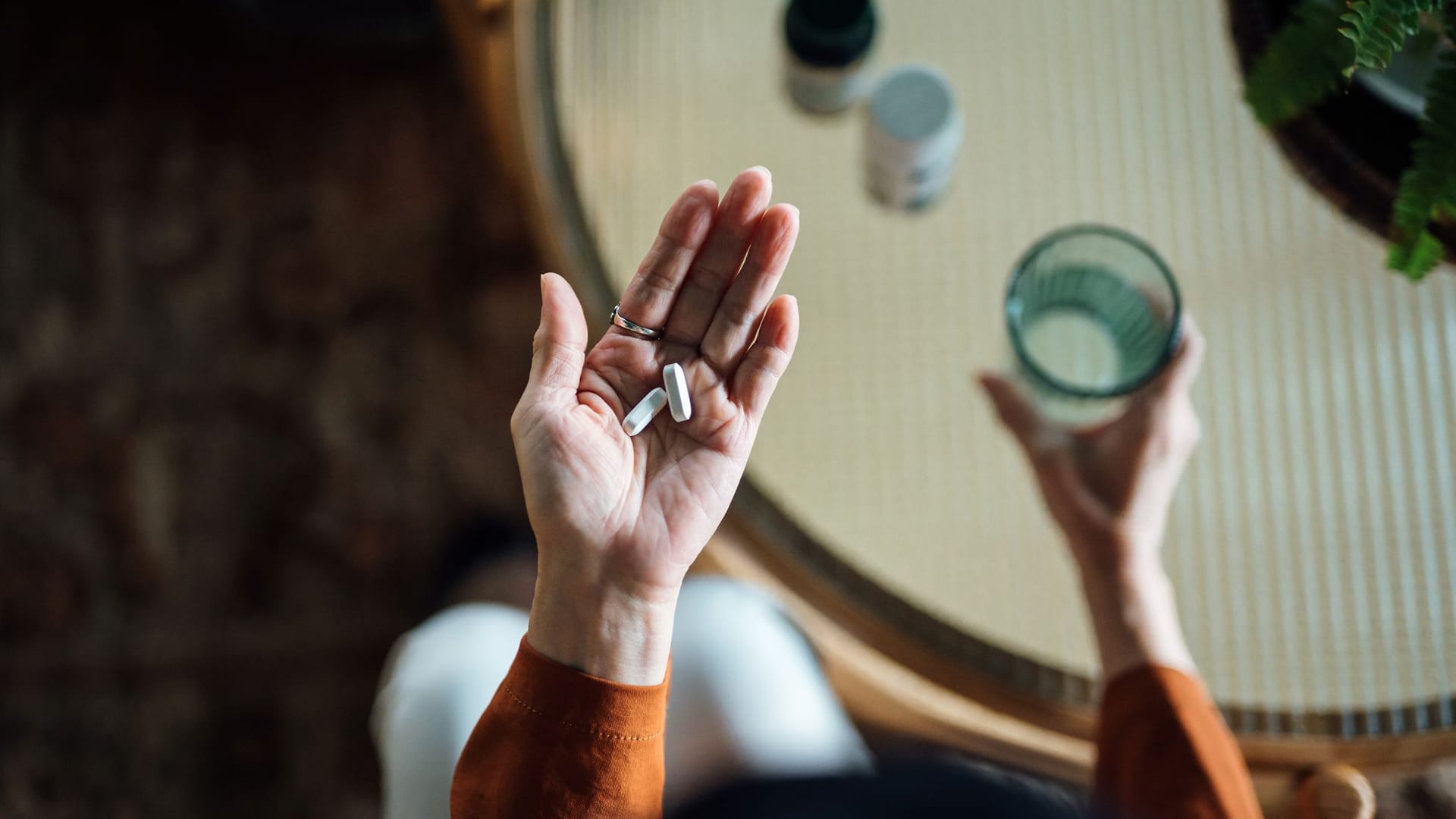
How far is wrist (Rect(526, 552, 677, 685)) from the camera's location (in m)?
0.61

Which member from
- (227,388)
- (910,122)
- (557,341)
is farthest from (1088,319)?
(227,388)

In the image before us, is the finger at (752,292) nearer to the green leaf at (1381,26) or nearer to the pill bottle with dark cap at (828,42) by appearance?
the pill bottle with dark cap at (828,42)

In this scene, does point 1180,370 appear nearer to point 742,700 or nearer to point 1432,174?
point 1432,174

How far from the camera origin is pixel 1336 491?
2.60ft

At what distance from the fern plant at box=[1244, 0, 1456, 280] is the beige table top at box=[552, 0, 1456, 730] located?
181 millimetres

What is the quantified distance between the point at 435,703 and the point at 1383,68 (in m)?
0.77

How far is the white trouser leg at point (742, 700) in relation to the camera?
2.50 feet

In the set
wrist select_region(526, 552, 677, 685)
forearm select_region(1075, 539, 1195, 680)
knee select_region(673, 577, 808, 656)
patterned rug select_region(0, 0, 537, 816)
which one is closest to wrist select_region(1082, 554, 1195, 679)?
forearm select_region(1075, 539, 1195, 680)

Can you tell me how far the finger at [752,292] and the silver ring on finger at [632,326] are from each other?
0.04m

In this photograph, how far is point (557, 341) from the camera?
24.6 inches

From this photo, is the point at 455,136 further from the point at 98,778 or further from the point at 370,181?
the point at 98,778

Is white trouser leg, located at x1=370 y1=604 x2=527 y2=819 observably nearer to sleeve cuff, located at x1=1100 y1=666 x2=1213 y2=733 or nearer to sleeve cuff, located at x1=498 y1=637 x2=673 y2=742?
sleeve cuff, located at x1=498 y1=637 x2=673 y2=742

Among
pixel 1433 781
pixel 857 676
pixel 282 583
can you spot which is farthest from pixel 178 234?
pixel 1433 781

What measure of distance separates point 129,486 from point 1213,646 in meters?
1.28
